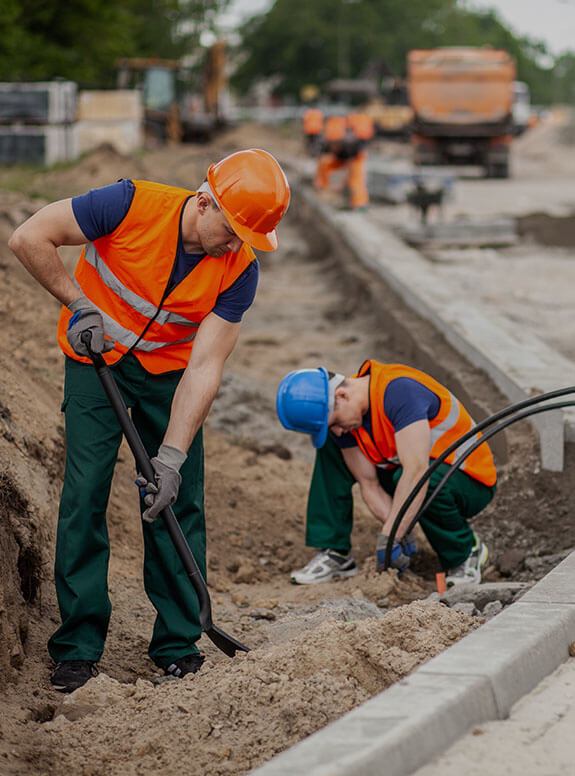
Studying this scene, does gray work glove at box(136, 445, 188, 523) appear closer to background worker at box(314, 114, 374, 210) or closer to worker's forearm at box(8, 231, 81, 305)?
worker's forearm at box(8, 231, 81, 305)

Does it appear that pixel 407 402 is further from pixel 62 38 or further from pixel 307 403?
pixel 62 38

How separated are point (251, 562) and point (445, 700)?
2749 mm

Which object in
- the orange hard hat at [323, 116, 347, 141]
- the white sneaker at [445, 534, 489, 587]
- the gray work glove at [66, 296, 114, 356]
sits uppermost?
the orange hard hat at [323, 116, 347, 141]

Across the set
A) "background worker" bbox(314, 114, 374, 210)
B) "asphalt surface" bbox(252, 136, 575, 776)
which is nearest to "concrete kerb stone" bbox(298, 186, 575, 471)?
"asphalt surface" bbox(252, 136, 575, 776)

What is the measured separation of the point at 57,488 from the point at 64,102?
17.9m

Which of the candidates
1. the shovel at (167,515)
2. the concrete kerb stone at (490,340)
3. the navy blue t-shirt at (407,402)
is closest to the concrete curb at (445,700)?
the shovel at (167,515)

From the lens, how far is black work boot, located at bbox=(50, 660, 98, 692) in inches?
138

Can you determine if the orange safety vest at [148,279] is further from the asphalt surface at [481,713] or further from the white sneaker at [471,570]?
the white sneaker at [471,570]

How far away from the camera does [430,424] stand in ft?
15.8

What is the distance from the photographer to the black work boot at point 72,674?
11.5 ft

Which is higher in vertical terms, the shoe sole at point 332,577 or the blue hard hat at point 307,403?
the blue hard hat at point 307,403

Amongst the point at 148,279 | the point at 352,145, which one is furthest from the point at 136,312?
the point at 352,145

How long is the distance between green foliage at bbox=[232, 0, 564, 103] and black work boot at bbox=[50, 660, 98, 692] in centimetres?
6352

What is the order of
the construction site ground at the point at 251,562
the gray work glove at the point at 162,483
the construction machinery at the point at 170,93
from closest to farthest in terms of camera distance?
the construction site ground at the point at 251,562 → the gray work glove at the point at 162,483 → the construction machinery at the point at 170,93
